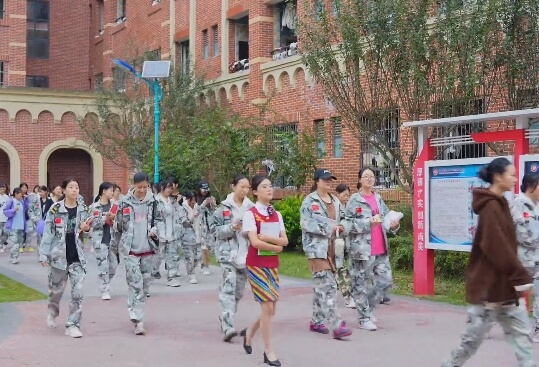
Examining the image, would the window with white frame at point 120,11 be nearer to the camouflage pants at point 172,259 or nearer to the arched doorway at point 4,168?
the arched doorway at point 4,168

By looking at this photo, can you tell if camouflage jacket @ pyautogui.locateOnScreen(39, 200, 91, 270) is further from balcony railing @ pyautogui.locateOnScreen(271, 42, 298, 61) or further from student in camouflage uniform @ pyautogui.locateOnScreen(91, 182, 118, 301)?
balcony railing @ pyautogui.locateOnScreen(271, 42, 298, 61)

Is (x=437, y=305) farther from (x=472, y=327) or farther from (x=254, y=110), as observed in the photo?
(x=254, y=110)

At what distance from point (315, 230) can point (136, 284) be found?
7.07 feet

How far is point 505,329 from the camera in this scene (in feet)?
19.7

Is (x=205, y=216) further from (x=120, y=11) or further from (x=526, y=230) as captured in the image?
(x=120, y=11)

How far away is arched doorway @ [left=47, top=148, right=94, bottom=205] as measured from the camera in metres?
31.9

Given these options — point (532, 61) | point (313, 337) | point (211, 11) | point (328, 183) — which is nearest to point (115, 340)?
point (313, 337)

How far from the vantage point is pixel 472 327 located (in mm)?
6086

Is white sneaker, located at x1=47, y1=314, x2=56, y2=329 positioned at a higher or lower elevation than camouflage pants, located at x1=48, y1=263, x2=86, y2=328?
lower

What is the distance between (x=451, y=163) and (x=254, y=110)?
40.5 feet

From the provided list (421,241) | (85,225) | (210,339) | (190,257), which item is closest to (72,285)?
(85,225)

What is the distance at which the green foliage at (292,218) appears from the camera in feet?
60.4

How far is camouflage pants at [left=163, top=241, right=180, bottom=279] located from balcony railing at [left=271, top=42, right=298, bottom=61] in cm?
906

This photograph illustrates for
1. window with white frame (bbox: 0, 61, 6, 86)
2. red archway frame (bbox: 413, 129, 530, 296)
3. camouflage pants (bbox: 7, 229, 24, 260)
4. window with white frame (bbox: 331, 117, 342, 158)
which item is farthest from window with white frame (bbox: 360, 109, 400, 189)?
window with white frame (bbox: 0, 61, 6, 86)
